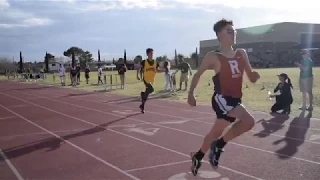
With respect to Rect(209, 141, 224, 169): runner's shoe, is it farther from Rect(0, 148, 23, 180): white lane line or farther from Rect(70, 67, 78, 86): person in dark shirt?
Rect(70, 67, 78, 86): person in dark shirt

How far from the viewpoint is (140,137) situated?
8469mm

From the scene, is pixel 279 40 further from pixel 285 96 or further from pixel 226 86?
pixel 226 86

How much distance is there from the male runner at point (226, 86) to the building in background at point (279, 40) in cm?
7709

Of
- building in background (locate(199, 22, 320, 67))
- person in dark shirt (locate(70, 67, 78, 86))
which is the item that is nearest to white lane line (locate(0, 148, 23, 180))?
person in dark shirt (locate(70, 67, 78, 86))

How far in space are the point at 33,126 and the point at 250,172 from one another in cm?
667

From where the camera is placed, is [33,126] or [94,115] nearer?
[33,126]

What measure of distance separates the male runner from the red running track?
0.73 meters

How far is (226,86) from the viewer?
16.4ft

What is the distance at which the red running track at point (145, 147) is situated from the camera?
5762 millimetres

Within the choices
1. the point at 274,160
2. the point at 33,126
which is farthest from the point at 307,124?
the point at 33,126

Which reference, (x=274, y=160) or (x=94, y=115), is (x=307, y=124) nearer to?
(x=274, y=160)

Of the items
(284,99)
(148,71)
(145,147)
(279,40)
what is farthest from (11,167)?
(279,40)

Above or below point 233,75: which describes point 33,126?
below

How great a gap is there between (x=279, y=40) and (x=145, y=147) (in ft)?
276
